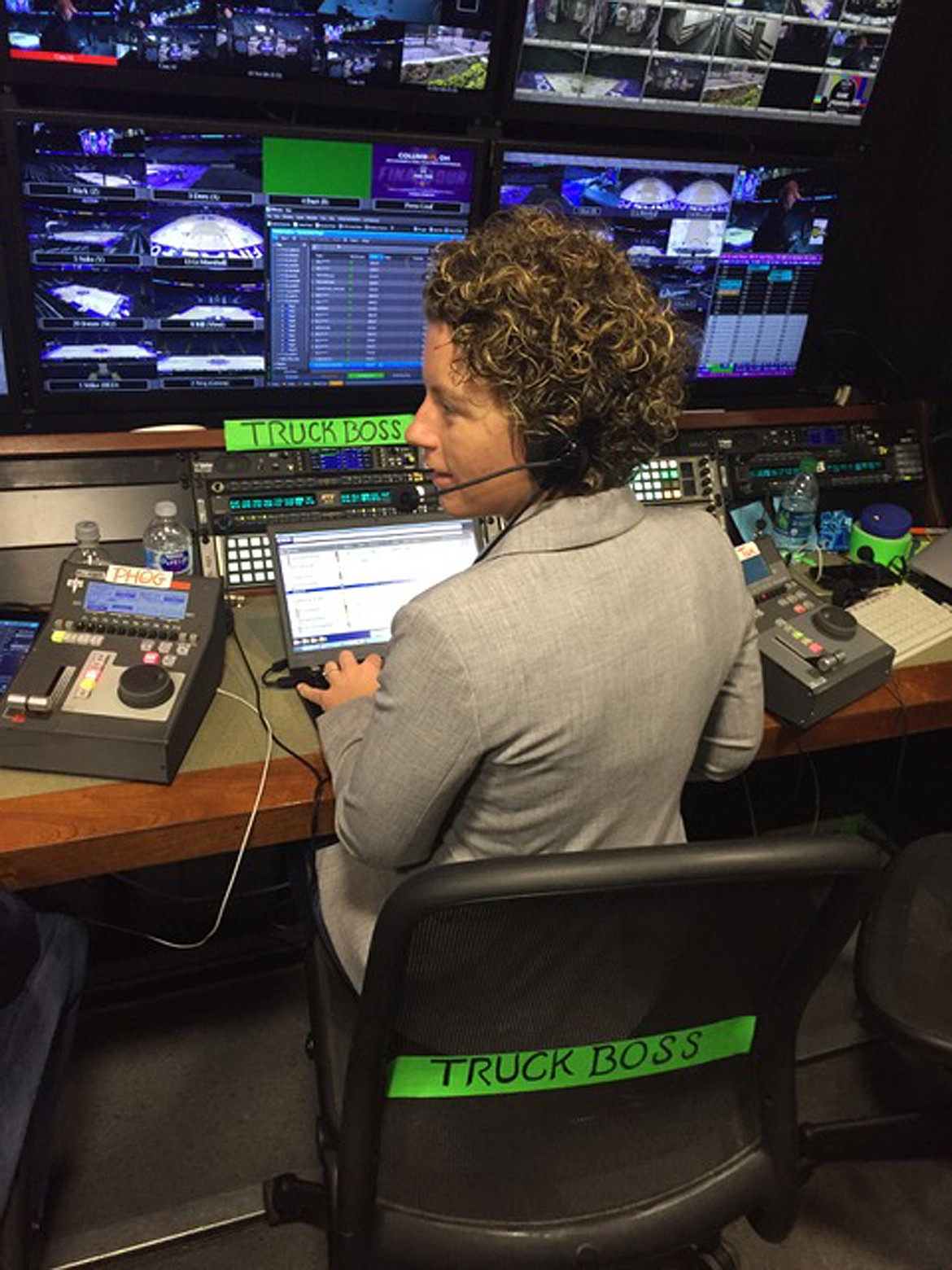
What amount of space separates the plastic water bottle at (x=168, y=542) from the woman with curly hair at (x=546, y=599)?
650 mm

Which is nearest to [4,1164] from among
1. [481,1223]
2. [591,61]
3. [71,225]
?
[481,1223]

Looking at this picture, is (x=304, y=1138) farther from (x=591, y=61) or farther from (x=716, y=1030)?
(x=591, y=61)

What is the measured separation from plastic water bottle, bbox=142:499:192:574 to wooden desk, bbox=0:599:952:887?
211 mm

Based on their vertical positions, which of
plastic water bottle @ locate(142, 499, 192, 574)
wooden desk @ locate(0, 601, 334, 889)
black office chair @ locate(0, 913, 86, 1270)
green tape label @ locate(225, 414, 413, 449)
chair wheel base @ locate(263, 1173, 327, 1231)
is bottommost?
chair wheel base @ locate(263, 1173, 327, 1231)

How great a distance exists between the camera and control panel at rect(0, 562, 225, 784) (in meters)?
1.28

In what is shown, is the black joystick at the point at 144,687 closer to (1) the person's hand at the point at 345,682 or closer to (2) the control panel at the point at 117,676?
(2) the control panel at the point at 117,676

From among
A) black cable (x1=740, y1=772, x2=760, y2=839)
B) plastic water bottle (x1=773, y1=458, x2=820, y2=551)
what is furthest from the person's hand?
black cable (x1=740, y1=772, x2=760, y2=839)

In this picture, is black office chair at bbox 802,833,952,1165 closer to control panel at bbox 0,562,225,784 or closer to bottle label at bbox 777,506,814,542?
bottle label at bbox 777,506,814,542

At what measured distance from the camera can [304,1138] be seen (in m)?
1.69

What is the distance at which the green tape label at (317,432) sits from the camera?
1.67 m

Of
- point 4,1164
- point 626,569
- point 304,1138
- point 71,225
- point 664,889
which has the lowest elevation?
point 304,1138

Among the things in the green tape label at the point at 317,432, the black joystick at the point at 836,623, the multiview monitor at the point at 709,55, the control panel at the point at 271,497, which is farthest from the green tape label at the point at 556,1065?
the multiview monitor at the point at 709,55

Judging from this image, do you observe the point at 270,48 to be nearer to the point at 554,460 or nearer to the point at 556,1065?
the point at 554,460

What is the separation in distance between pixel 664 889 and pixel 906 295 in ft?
6.08
